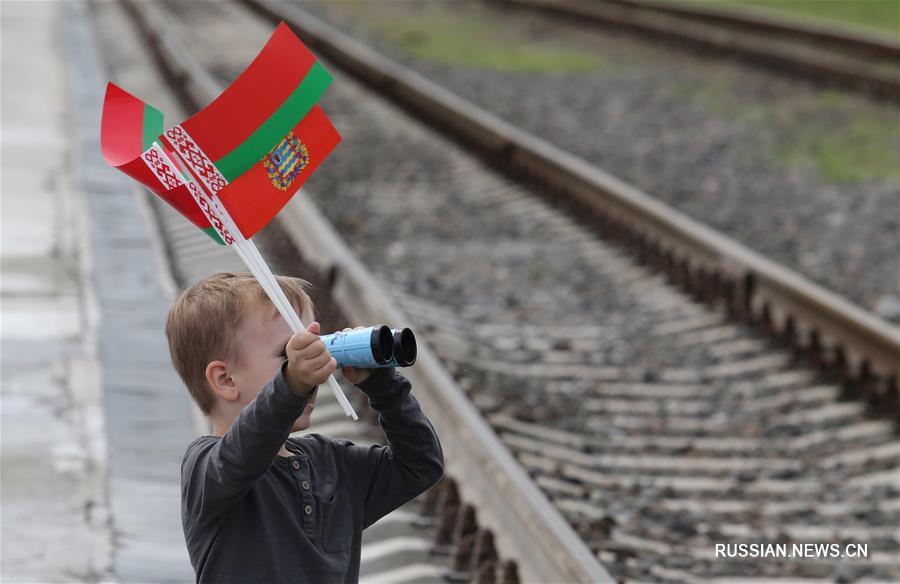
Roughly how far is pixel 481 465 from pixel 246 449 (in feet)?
7.78

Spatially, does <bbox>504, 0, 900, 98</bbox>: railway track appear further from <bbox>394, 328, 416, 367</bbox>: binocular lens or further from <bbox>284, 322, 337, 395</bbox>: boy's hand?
<bbox>284, 322, 337, 395</bbox>: boy's hand

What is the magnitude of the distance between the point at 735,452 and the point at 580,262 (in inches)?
122

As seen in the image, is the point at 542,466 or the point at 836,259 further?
the point at 836,259

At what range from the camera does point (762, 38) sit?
55.6ft

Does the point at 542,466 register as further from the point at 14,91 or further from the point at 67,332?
the point at 14,91

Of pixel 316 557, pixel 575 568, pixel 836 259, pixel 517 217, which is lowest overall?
pixel 517 217

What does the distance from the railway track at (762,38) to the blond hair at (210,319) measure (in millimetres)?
11677

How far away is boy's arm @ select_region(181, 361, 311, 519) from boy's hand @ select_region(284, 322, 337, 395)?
0.03 m

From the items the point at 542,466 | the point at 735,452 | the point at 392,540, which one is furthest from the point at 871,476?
the point at 392,540

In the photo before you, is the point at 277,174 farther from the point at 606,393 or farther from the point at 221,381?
the point at 606,393

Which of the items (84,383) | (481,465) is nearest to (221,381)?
(481,465)

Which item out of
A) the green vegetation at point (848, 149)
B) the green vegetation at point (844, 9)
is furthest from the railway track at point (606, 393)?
Result: the green vegetation at point (844, 9)

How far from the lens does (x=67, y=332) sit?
658cm

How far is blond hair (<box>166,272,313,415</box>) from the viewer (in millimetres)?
2604
